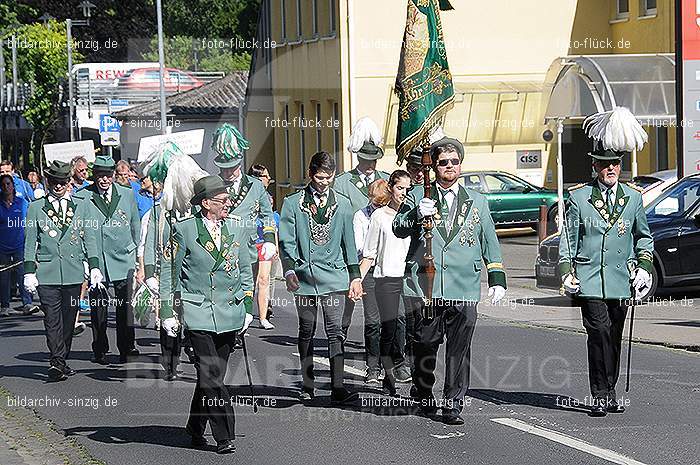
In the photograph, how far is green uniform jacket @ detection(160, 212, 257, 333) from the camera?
8852 mm

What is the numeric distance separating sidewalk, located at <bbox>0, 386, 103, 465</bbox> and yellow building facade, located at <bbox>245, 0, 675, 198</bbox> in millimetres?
22156

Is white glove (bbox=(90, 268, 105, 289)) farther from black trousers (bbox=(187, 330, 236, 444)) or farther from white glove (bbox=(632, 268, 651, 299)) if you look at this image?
white glove (bbox=(632, 268, 651, 299))

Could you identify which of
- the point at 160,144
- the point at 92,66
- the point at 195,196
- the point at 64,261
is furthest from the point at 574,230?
the point at 92,66

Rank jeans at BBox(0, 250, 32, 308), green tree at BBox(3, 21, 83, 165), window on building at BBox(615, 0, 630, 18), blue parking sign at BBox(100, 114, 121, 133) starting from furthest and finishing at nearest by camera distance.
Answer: green tree at BBox(3, 21, 83, 165) → blue parking sign at BBox(100, 114, 121, 133) → window on building at BBox(615, 0, 630, 18) → jeans at BBox(0, 250, 32, 308)

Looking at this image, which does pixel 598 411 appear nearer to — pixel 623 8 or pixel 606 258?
pixel 606 258

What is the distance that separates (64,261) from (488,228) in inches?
183

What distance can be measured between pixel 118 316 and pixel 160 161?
2140 mm

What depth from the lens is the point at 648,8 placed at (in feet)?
111

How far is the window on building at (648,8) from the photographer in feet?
110

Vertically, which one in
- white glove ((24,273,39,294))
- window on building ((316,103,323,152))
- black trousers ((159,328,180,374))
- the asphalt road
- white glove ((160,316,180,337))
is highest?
window on building ((316,103,323,152))

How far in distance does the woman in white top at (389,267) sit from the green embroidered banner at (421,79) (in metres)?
1.59

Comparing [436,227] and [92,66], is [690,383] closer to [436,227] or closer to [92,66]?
[436,227]

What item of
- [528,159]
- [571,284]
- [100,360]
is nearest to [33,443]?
[100,360]

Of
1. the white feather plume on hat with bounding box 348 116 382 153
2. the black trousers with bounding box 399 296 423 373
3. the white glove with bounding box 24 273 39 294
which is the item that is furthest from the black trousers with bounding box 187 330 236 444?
the white feather plume on hat with bounding box 348 116 382 153
